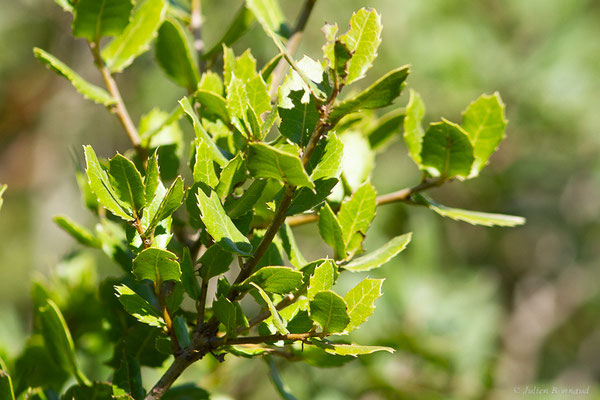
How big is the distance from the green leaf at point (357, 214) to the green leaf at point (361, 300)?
0.09 m

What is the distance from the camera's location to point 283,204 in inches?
19.7

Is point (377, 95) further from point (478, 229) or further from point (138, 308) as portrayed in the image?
point (478, 229)

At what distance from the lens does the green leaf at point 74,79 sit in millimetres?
641

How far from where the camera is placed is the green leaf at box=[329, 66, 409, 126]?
492 millimetres

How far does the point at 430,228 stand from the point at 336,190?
0.98 m

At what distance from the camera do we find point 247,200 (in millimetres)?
539

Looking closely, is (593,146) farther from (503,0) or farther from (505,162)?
(503,0)

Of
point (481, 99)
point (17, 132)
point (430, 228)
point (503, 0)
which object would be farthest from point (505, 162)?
point (17, 132)

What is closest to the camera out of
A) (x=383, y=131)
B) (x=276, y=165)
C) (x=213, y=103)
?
(x=276, y=165)

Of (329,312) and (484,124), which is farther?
(484,124)

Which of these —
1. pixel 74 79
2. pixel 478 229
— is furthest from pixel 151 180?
pixel 478 229

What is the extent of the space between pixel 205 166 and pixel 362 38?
0.16 metres

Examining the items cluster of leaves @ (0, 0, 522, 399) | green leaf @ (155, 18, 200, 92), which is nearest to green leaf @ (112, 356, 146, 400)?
cluster of leaves @ (0, 0, 522, 399)

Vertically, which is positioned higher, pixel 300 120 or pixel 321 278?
pixel 300 120
